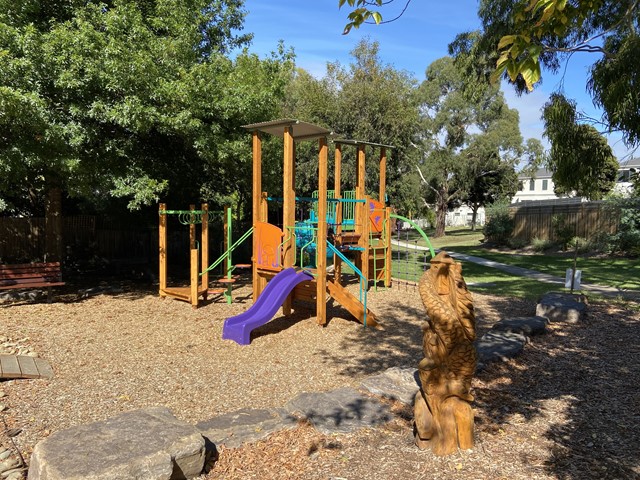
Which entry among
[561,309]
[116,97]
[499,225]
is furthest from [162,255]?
[499,225]

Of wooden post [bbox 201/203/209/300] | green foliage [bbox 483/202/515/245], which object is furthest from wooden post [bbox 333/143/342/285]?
green foliage [bbox 483/202/515/245]

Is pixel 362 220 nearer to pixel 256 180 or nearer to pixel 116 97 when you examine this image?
pixel 256 180

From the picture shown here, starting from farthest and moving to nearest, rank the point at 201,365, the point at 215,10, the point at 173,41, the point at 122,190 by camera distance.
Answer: the point at 215,10, the point at 173,41, the point at 122,190, the point at 201,365

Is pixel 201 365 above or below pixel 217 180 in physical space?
below

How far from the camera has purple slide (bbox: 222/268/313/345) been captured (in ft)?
23.2

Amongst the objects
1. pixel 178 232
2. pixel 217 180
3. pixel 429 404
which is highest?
pixel 217 180

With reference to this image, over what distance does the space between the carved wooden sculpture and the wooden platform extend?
14.1 feet

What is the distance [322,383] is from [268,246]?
3.84 m

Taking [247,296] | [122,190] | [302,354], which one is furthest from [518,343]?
[122,190]

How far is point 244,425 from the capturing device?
412 centimetres

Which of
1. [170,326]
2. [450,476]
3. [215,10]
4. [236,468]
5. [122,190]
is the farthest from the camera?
[215,10]

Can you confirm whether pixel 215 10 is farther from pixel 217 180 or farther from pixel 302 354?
pixel 302 354

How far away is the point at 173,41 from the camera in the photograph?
10.1 metres

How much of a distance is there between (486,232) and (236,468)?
2632 cm
